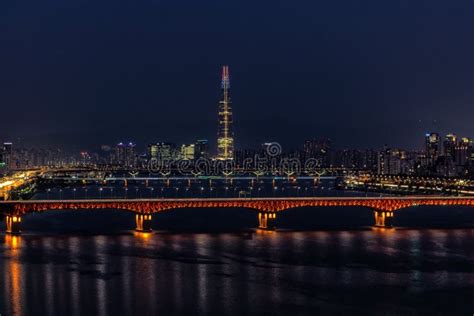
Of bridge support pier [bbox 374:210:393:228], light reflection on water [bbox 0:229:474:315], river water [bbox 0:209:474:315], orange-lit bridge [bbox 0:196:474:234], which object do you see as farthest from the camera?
bridge support pier [bbox 374:210:393:228]

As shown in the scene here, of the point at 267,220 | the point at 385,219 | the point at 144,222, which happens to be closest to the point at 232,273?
the point at 144,222

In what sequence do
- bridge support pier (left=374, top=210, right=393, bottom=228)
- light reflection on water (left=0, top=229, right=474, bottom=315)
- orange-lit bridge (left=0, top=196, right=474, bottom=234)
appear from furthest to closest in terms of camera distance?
bridge support pier (left=374, top=210, right=393, bottom=228) → orange-lit bridge (left=0, top=196, right=474, bottom=234) → light reflection on water (left=0, top=229, right=474, bottom=315)

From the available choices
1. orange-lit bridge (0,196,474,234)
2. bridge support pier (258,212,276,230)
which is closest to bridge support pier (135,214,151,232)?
orange-lit bridge (0,196,474,234)

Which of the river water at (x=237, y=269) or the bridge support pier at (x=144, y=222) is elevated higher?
the bridge support pier at (x=144, y=222)

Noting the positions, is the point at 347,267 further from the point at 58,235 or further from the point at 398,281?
the point at 58,235

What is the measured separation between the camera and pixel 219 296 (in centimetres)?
4159

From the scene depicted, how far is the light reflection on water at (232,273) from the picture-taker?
3975 centimetres

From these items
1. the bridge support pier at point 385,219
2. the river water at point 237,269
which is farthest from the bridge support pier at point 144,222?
the bridge support pier at point 385,219

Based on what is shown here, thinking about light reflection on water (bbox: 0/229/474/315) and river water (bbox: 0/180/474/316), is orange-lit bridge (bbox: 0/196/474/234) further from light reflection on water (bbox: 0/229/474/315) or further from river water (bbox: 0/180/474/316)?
light reflection on water (bbox: 0/229/474/315)

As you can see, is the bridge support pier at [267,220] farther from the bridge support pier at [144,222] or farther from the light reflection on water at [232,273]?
the bridge support pier at [144,222]

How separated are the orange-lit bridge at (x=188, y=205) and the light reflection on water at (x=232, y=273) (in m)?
2.50

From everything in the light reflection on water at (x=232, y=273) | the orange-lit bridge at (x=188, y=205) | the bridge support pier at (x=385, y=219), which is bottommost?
the light reflection on water at (x=232, y=273)

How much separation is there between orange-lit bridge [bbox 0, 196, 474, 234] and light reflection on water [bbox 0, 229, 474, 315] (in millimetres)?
2497

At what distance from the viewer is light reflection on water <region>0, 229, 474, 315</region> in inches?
1565
